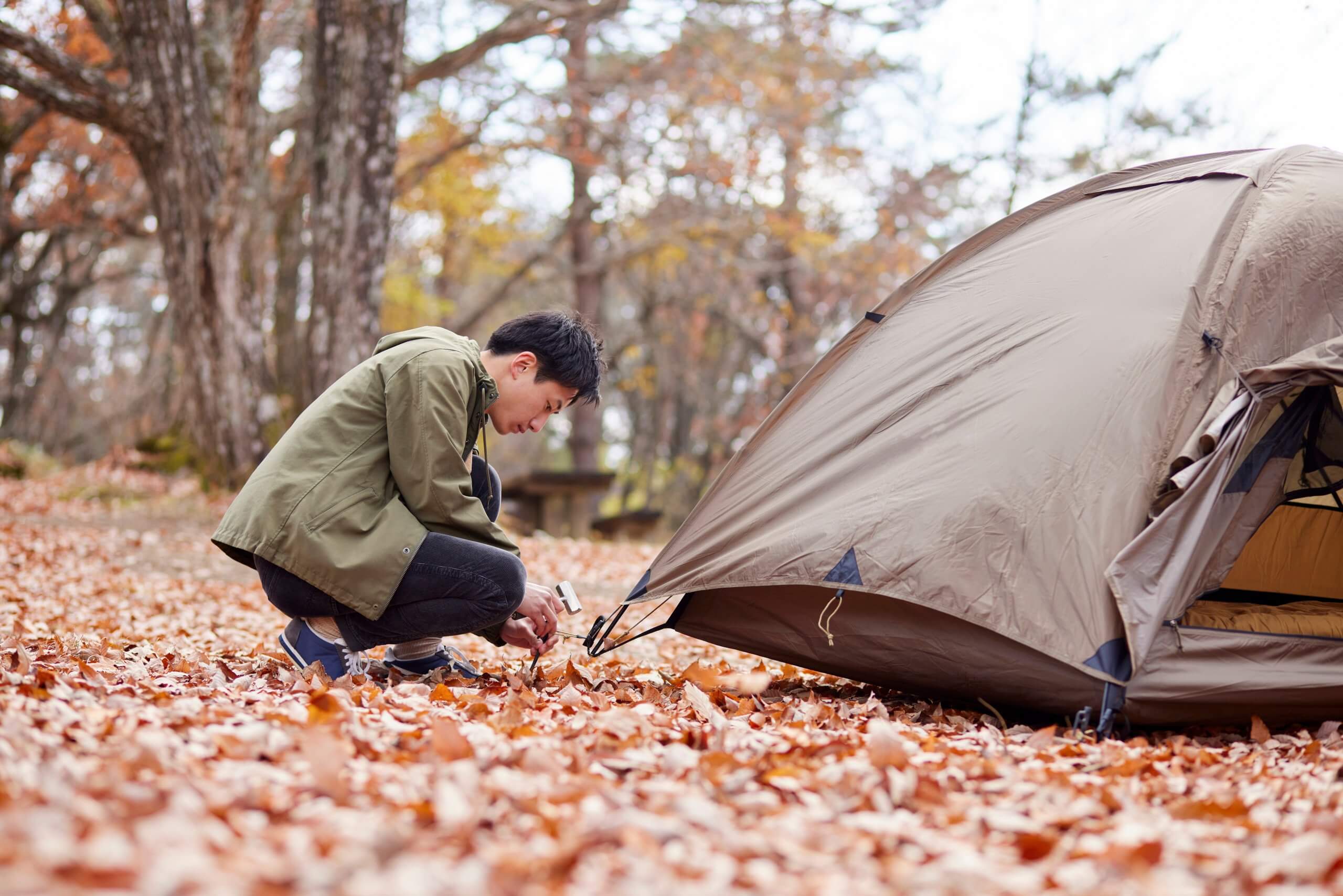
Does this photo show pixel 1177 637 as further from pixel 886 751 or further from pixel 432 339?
pixel 432 339

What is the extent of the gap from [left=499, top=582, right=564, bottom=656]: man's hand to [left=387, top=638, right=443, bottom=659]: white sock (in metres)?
0.28

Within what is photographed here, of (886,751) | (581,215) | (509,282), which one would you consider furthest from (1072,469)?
(581,215)

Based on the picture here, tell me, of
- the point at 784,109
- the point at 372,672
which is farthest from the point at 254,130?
the point at 372,672

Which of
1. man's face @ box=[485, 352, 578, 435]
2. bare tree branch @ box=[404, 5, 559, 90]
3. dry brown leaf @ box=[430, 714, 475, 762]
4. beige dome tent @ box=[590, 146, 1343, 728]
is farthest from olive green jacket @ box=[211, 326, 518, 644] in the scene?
bare tree branch @ box=[404, 5, 559, 90]

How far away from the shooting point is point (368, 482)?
318 centimetres

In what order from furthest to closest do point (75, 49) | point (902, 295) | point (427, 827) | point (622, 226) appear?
1. point (622, 226)
2. point (75, 49)
3. point (902, 295)
4. point (427, 827)

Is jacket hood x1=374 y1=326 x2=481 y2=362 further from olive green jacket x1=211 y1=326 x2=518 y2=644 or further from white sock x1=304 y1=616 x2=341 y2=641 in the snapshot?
white sock x1=304 y1=616 x2=341 y2=641

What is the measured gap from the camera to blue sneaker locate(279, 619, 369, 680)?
10.8 feet

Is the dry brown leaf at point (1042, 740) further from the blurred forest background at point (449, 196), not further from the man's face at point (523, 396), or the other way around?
the blurred forest background at point (449, 196)

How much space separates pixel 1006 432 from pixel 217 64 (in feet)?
33.3

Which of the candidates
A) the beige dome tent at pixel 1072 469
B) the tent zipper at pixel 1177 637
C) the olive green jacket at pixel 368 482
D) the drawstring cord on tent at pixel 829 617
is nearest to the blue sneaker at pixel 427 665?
the olive green jacket at pixel 368 482

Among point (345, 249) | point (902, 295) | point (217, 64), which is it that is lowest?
point (902, 295)

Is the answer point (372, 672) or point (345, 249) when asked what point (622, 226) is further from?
point (372, 672)

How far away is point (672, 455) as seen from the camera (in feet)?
73.6
